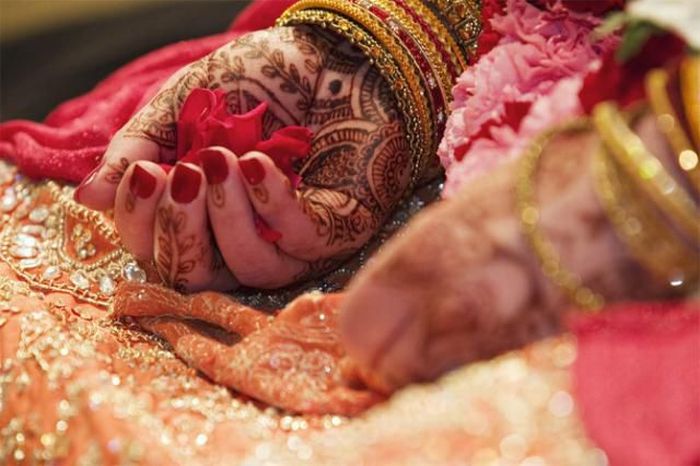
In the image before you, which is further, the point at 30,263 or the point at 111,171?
the point at 30,263

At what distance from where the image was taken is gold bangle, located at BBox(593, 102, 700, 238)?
55 cm

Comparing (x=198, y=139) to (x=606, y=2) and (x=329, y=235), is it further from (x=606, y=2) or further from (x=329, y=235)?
(x=606, y=2)

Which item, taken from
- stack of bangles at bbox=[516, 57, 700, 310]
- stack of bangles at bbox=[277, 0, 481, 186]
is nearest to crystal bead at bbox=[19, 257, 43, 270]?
stack of bangles at bbox=[277, 0, 481, 186]

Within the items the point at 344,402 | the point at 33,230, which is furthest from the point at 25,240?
the point at 344,402

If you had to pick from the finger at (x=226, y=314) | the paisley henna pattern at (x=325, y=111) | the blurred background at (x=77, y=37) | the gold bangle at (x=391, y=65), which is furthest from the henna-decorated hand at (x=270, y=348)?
the blurred background at (x=77, y=37)

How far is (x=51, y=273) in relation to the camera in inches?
36.9

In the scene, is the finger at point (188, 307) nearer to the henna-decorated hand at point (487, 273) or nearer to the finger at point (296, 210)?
the finger at point (296, 210)

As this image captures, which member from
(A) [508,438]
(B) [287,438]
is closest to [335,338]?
(B) [287,438]

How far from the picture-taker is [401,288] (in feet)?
1.97

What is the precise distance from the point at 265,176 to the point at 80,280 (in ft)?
0.84

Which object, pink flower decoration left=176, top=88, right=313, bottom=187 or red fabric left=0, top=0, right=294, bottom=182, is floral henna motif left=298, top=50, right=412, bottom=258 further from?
red fabric left=0, top=0, right=294, bottom=182

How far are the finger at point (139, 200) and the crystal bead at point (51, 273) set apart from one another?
A: 15 centimetres

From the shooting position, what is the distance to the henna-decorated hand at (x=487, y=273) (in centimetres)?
58

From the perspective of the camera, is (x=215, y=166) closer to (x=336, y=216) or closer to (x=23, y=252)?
(x=336, y=216)
